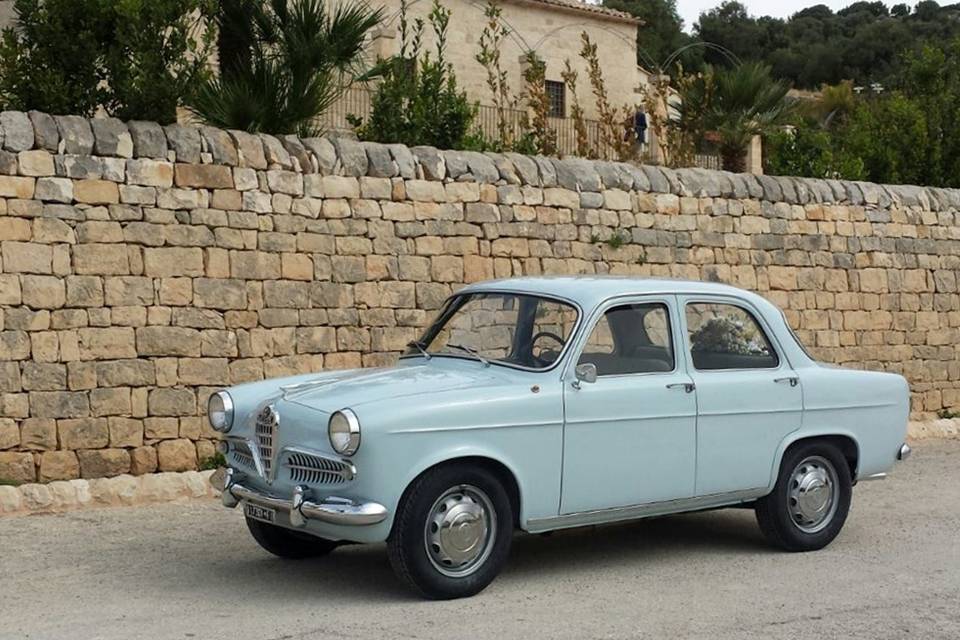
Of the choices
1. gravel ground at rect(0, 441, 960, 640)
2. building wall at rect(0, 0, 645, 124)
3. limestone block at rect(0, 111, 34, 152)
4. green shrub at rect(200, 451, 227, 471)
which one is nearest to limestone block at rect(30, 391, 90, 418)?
gravel ground at rect(0, 441, 960, 640)

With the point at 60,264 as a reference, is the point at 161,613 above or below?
below

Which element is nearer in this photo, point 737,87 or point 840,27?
point 737,87

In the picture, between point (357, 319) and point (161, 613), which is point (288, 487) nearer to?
point (161, 613)

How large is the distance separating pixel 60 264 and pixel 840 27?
60386 mm

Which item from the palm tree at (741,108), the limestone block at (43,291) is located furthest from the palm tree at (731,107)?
the limestone block at (43,291)

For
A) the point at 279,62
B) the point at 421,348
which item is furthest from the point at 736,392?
the point at 279,62

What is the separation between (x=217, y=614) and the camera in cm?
616

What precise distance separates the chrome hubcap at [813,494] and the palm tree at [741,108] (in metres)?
9.63

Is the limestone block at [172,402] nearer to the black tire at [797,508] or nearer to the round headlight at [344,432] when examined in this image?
the round headlight at [344,432]

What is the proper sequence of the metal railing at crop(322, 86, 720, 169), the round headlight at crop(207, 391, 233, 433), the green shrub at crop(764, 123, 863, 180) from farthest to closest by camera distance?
1. the metal railing at crop(322, 86, 720, 169)
2. the green shrub at crop(764, 123, 863, 180)
3. the round headlight at crop(207, 391, 233, 433)

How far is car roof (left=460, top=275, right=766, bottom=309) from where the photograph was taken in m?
7.19

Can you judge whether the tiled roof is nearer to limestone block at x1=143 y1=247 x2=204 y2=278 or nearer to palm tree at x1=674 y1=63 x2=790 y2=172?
palm tree at x1=674 y1=63 x2=790 y2=172

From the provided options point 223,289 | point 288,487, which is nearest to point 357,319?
point 223,289

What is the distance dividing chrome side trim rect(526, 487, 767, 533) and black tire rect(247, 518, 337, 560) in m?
1.39
